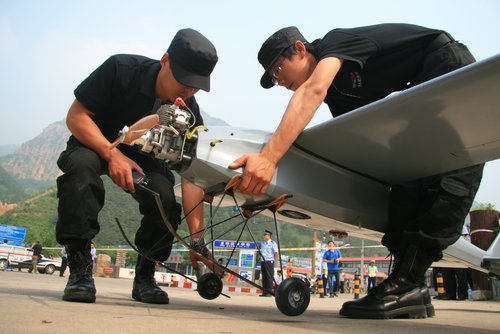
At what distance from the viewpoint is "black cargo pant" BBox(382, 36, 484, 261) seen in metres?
2.26

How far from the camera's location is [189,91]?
2650 mm

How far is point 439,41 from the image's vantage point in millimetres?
2414

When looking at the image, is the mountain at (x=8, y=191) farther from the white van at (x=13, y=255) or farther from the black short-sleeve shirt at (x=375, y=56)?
the black short-sleeve shirt at (x=375, y=56)

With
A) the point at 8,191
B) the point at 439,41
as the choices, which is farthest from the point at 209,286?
the point at 8,191

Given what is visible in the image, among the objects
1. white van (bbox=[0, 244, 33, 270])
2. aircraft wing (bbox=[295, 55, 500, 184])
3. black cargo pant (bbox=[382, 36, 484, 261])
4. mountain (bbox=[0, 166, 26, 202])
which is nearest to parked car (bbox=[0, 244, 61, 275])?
white van (bbox=[0, 244, 33, 270])

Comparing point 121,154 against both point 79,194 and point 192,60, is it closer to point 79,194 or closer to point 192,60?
point 79,194

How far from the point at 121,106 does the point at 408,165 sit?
191cm

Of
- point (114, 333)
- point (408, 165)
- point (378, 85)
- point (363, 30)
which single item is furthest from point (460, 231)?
point (114, 333)

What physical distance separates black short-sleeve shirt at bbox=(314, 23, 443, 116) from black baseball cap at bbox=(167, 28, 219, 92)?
2.28 feet

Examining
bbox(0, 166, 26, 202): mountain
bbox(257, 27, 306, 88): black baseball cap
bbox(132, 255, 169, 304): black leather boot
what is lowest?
bbox(132, 255, 169, 304): black leather boot

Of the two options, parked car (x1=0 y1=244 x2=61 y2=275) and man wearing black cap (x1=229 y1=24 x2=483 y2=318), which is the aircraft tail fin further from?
parked car (x1=0 y1=244 x2=61 y2=275)

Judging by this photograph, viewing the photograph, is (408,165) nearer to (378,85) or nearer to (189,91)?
(378,85)

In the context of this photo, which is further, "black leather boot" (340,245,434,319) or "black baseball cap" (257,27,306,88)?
"black baseball cap" (257,27,306,88)

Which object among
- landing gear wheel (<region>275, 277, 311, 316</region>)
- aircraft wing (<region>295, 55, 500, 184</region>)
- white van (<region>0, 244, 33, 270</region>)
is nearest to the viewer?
aircraft wing (<region>295, 55, 500, 184</region>)
